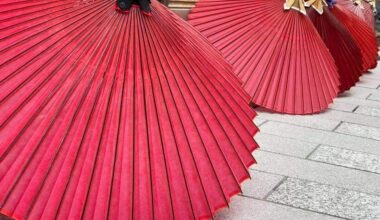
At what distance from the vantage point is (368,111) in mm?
4895

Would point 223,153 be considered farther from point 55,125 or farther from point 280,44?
point 280,44

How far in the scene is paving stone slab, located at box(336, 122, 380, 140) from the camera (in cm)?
408

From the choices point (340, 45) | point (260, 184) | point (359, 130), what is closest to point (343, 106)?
point (340, 45)

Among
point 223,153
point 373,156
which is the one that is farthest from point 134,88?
point 373,156

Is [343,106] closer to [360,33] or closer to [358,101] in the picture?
[358,101]

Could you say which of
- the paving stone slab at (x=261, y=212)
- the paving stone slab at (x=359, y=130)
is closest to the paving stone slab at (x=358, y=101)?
the paving stone slab at (x=359, y=130)

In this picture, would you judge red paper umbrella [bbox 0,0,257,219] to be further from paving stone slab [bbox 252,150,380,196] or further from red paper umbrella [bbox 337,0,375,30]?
red paper umbrella [bbox 337,0,375,30]

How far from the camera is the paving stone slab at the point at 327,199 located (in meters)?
2.62

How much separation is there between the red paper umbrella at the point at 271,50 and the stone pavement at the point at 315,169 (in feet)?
0.51

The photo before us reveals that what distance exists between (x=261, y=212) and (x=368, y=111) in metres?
2.66

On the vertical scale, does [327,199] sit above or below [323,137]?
above

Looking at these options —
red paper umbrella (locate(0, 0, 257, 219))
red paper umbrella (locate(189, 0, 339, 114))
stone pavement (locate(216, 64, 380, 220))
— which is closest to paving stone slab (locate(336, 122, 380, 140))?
stone pavement (locate(216, 64, 380, 220))

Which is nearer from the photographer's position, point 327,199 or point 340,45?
point 327,199

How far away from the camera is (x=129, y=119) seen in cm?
193
